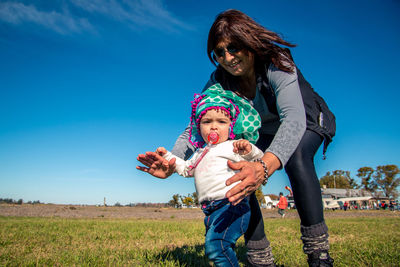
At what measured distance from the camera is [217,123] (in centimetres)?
250

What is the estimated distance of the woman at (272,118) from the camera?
6.29 ft

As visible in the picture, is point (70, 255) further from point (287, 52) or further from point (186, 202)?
point (186, 202)

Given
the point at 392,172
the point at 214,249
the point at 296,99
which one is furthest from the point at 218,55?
the point at 392,172

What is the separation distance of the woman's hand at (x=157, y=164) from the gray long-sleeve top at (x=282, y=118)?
0.87 feet

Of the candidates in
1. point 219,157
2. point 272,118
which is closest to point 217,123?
point 219,157

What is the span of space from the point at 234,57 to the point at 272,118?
747 mm

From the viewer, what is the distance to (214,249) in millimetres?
1995

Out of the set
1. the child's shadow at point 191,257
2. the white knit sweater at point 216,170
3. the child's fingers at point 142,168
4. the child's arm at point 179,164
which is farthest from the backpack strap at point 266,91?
the child's shadow at point 191,257

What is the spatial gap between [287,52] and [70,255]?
333 cm

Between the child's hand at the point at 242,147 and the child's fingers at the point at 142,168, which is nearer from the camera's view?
the child's hand at the point at 242,147

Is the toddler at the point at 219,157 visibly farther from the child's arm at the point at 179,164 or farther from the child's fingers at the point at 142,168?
the child's fingers at the point at 142,168

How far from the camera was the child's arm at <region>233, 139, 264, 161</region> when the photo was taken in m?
2.02

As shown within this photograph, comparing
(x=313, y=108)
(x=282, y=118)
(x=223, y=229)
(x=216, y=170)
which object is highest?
(x=313, y=108)

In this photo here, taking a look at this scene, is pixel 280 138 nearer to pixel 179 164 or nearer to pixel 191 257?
pixel 179 164
